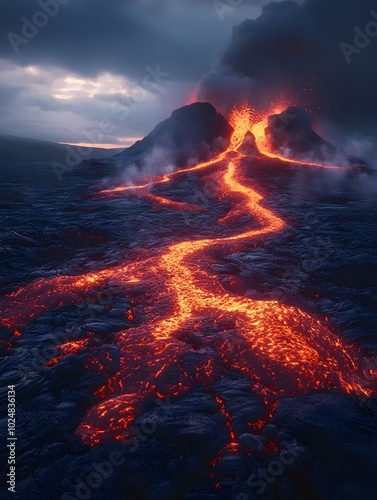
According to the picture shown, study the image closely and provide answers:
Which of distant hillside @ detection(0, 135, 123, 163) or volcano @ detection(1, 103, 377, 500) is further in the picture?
distant hillside @ detection(0, 135, 123, 163)

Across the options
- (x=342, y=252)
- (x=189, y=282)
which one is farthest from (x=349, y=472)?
(x=342, y=252)

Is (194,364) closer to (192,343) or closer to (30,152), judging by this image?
(192,343)

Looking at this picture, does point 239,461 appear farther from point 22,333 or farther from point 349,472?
point 22,333

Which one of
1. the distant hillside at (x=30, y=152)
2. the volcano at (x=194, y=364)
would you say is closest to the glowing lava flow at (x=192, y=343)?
the volcano at (x=194, y=364)

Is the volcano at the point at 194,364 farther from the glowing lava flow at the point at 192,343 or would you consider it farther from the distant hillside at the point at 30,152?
the distant hillside at the point at 30,152

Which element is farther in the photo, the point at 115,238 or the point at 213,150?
the point at 213,150

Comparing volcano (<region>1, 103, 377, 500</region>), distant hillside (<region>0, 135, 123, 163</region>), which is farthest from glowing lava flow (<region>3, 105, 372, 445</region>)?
distant hillside (<region>0, 135, 123, 163</region>)

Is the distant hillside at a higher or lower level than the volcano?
higher

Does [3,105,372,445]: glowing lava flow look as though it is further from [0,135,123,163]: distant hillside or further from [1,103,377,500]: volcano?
[0,135,123,163]: distant hillside

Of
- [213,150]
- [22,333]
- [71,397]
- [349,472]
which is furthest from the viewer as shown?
[213,150]
